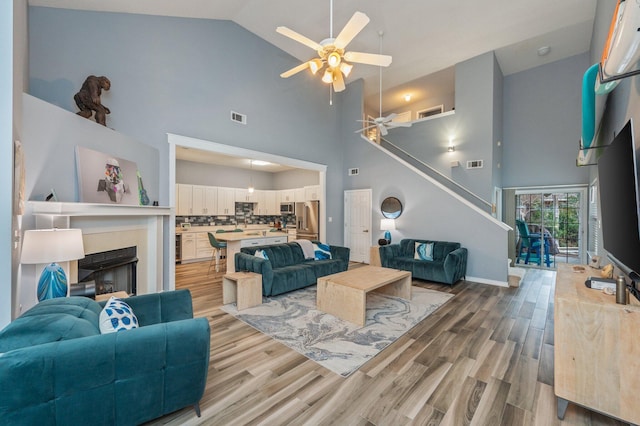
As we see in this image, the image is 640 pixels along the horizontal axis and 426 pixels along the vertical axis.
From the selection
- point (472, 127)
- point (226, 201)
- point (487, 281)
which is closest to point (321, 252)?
point (487, 281)

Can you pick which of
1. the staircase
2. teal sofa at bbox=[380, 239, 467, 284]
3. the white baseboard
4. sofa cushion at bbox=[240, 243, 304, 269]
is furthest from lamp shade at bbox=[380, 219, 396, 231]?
sofa cushion at bbox=[240, 243, 304, 269]

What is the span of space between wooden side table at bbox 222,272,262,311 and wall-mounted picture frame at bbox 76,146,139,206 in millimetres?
1703

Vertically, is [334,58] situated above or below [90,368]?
above

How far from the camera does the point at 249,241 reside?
229 inches

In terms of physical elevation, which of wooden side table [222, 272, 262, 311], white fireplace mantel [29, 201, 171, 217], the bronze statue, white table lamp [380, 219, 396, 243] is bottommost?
wooden side table [222, 272, 262, 311]

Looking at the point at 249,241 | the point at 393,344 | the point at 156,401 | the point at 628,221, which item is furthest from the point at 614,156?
the point at 249,241

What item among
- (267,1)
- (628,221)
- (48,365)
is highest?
(267,1)

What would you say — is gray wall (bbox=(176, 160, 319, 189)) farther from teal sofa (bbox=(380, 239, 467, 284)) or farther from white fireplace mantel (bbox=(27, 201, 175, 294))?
white fireplace mantel (bbox=(27, 201, 175, 294))

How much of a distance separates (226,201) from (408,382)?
7.76 meters

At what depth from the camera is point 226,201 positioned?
866 centimetres

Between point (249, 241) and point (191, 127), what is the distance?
2565 mm

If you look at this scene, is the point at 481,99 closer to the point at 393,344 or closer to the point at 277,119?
the point at 277,119

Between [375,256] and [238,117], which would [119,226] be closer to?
[238,117]

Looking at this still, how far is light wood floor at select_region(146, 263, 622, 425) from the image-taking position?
177cm
